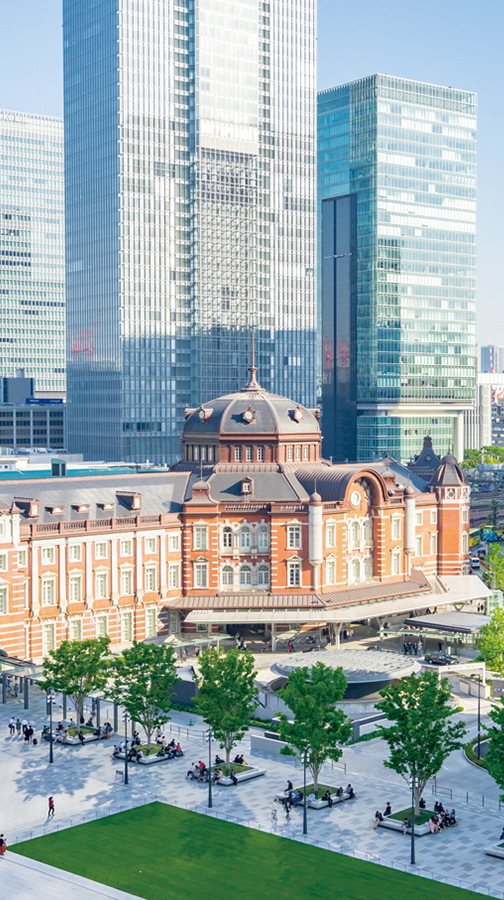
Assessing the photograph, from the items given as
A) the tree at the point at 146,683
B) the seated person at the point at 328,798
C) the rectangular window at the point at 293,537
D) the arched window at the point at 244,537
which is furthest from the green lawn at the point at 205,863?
the rectangular window at the point at 293,537

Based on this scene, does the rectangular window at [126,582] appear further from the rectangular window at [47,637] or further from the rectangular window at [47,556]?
the rectangular window at [47,637]

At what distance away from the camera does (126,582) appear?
120 m

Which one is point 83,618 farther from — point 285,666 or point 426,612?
point 426,612

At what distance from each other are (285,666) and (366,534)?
35.4 metres

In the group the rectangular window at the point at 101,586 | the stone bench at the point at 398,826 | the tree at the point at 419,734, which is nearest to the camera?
the stone bench at the point at 398,826

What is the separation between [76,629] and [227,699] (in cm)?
3607

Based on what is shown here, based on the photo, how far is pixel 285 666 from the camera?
330ft

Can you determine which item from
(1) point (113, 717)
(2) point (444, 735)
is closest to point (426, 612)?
(1) point (113, 717)

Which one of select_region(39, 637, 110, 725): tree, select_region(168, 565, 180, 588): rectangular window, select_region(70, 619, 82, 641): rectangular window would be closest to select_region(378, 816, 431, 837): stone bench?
select_region(39, 637, 110, 725): tree

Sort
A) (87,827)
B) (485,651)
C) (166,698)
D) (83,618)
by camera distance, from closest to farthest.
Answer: (87,827) < (166,698) < (485,651) < (83,618)

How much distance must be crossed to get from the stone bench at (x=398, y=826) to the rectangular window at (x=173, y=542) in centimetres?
5493

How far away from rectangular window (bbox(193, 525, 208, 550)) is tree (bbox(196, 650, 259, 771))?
4190 centimetres

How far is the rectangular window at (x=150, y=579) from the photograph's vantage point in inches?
4812

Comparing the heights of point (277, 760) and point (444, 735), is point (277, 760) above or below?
below
